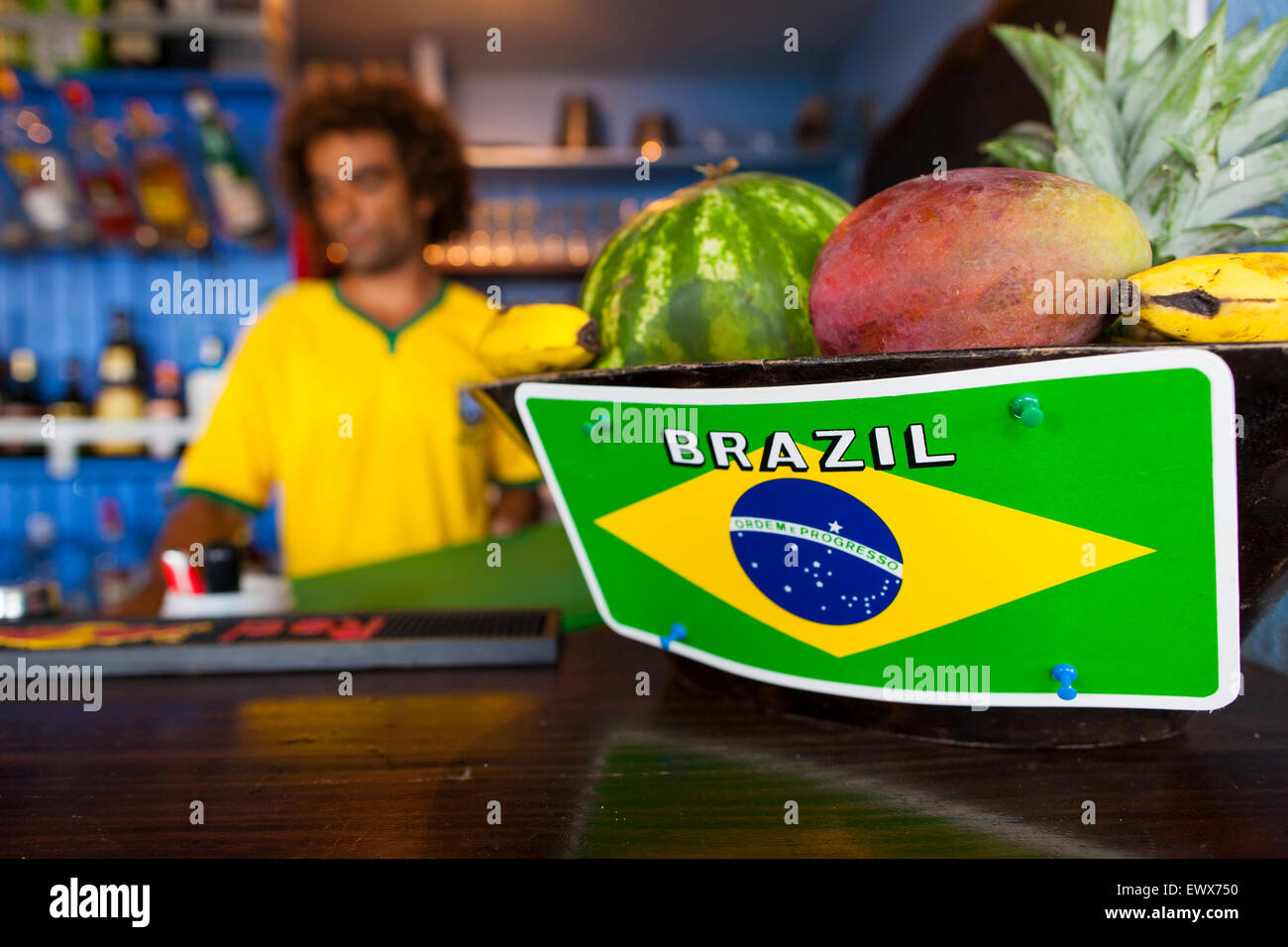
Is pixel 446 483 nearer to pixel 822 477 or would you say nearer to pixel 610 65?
pixel 822 477

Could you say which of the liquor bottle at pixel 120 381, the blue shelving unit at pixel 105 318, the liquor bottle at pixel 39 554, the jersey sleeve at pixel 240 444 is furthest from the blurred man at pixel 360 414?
the liquor bottle at pixel 39 554

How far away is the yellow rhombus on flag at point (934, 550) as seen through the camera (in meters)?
0.41

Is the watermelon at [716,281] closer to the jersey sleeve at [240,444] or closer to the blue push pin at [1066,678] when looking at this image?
the blue push pin at [1066,678]

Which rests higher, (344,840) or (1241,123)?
(1241,123)

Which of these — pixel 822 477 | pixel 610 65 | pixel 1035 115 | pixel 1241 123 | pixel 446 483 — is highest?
pixel 610 65

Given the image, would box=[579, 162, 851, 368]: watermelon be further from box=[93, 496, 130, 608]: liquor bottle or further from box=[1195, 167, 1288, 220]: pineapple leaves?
box=[93, 496, 130, 608]: liquor bottle

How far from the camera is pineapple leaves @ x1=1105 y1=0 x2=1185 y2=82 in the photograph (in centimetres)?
62

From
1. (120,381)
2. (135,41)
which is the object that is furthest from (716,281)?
(135,41)

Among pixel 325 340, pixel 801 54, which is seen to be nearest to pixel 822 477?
pixel 325 340

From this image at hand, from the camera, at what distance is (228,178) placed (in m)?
2.65

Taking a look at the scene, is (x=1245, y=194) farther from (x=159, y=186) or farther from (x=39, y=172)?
(x=39, y=172)

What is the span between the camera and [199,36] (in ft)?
8.70

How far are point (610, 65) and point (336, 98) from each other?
2281 millimetres
